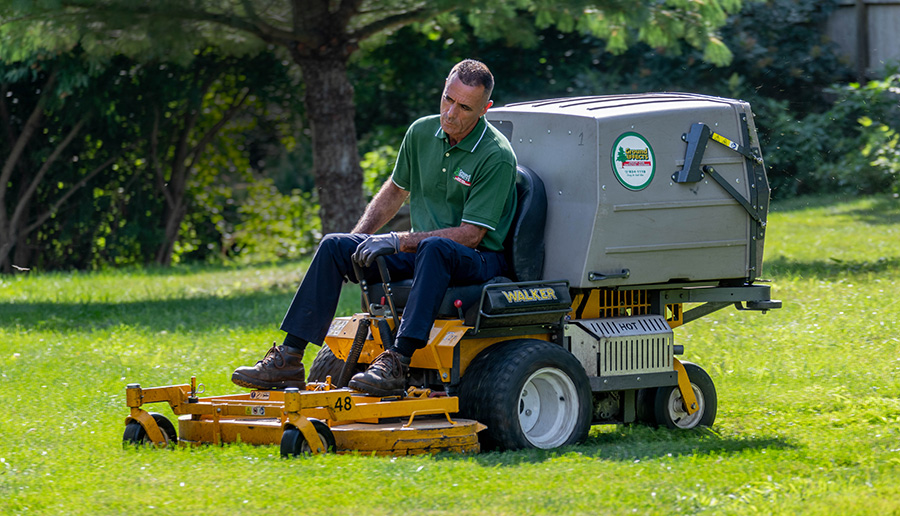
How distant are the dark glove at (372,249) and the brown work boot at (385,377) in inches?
15.2

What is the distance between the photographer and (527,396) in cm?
513

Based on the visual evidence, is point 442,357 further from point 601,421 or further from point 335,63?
point 335,63

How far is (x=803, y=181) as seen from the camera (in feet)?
50.2

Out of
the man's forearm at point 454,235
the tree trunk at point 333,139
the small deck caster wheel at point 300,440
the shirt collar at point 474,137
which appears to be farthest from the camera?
the tree trunk at point 333,139

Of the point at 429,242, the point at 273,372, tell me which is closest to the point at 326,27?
the point at 429,242

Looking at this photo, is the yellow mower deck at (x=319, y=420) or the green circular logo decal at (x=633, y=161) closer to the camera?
the yellow mower deck at (x=319, y=420)

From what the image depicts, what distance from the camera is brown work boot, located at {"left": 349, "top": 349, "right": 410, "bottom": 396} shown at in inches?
187

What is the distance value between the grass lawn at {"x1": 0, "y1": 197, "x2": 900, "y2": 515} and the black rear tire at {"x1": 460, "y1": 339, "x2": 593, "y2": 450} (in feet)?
0.50

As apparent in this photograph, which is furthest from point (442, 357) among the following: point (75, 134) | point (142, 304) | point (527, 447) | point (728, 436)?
point (75, 134)

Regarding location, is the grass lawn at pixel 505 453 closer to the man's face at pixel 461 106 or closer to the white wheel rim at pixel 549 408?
the white wheel rim at pixel 549 408

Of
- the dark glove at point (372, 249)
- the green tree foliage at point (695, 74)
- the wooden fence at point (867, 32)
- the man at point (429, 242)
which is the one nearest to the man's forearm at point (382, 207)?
the man at point (429, 242)

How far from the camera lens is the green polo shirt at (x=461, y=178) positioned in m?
5.14

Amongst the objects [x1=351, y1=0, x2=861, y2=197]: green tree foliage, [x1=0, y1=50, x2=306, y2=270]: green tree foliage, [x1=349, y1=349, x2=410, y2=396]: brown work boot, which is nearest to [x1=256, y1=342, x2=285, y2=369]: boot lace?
[x1=349, y1=349, x2=410, y2=396]: brown work boot

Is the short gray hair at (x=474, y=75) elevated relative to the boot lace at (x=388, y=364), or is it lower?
elevated
